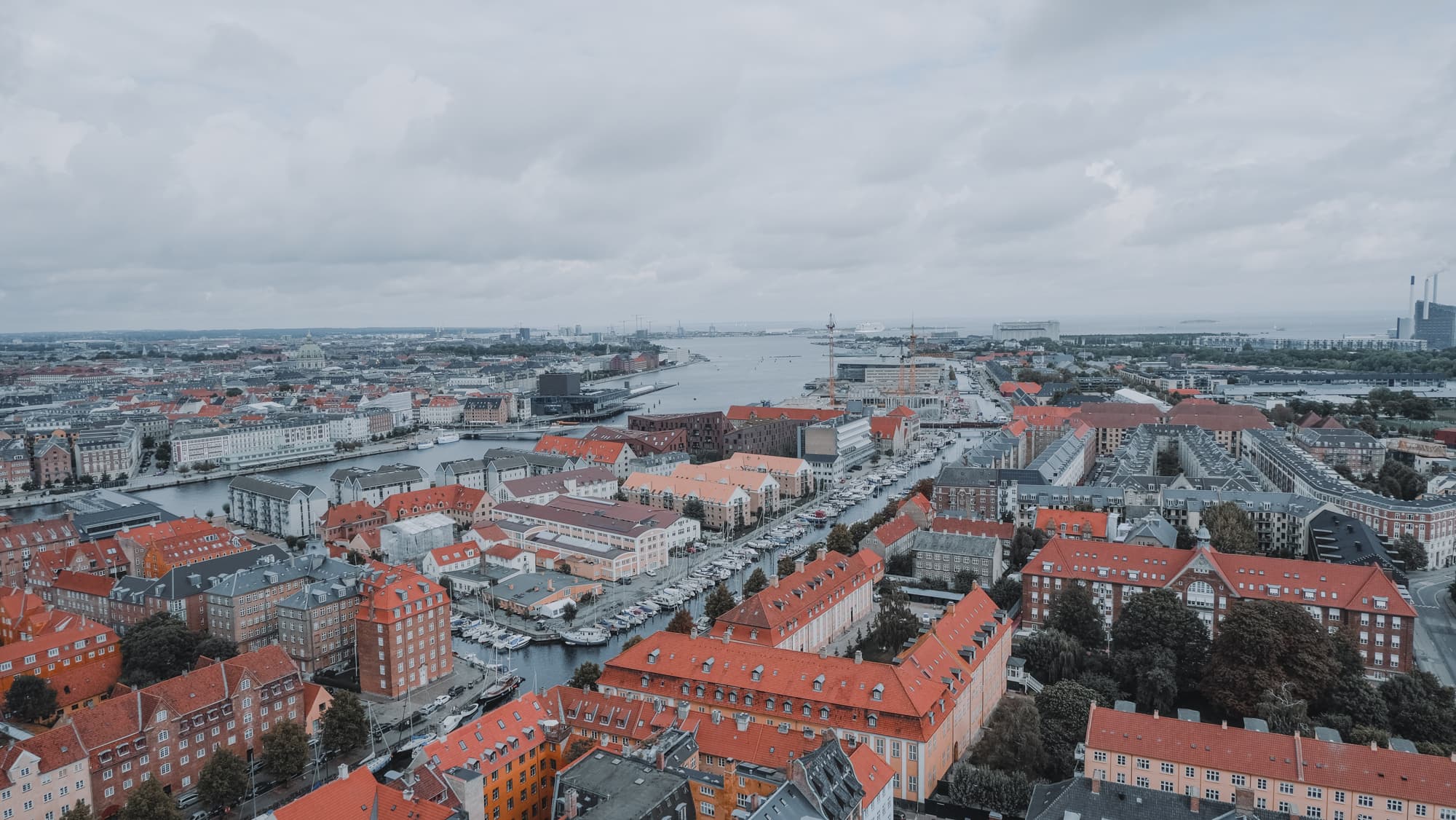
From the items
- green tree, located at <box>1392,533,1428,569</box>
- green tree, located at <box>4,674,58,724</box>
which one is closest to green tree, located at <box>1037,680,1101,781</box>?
green tree, located at <box>1392,533,1428,569</box>

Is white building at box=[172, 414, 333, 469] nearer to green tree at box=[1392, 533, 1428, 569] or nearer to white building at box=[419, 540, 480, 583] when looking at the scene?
white building at box=[419, 540, 480, 583]

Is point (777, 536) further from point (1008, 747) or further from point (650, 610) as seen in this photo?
point (1008, 747)

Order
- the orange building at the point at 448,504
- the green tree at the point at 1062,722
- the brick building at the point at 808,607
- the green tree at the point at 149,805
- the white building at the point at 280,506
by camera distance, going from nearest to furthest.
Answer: the green tree at the point at 149,805 → the green tree at the point at 1062,722 → the brick building at the point at 808,607 → the orange building at the point at 448,504 → the white building at the point at 280,506

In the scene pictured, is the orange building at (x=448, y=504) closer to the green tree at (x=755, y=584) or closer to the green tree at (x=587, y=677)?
the green tree at (x=755, y=584)

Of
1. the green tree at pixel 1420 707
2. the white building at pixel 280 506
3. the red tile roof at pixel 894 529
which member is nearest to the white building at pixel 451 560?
the white building at pixel 280 506

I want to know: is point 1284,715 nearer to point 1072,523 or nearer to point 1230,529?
point 1230,529

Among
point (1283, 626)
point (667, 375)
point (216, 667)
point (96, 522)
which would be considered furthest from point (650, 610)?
point (667, 375)
